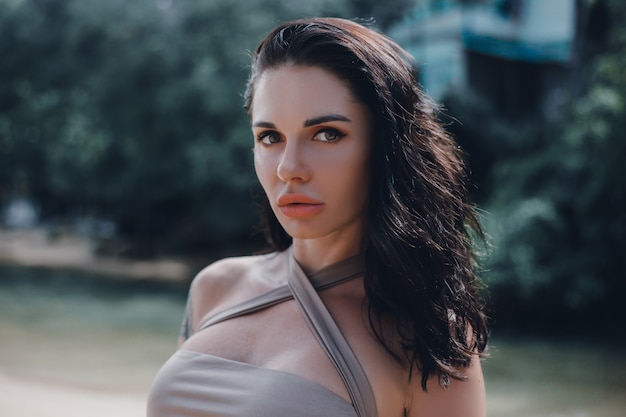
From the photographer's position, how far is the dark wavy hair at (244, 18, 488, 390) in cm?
147

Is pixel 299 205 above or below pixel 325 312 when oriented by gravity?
above

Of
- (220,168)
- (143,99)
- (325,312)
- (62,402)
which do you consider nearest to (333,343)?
(325,312)

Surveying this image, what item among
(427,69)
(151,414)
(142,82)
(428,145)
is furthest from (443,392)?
(142,82)

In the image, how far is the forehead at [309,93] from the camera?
4.90ft

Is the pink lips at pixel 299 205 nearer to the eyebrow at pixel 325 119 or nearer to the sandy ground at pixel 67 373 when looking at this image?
the eyebrow at pixel 325 119

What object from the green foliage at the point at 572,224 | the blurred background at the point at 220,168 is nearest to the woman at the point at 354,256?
the blurred background at the point at 220,168

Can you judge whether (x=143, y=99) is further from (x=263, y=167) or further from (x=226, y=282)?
(x=263, y=167)

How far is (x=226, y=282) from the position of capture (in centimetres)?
188

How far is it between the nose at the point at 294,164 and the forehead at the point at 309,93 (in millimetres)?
73

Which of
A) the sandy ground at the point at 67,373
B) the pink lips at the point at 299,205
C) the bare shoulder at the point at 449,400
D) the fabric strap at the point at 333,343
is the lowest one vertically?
the sandy ground at the point at 67,373

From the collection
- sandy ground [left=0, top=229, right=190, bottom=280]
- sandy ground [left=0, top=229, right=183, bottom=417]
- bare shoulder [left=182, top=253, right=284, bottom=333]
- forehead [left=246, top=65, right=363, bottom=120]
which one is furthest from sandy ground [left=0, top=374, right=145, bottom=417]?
sandy ground [left=0, top=229, right=190, bottom=280]

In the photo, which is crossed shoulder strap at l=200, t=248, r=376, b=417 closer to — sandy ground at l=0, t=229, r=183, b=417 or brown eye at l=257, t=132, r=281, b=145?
brown eye at l=257, t=132, r=281, b=145

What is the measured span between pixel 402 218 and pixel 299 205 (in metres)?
0.22

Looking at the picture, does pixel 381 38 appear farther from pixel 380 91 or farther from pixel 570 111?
pixel 570 111
